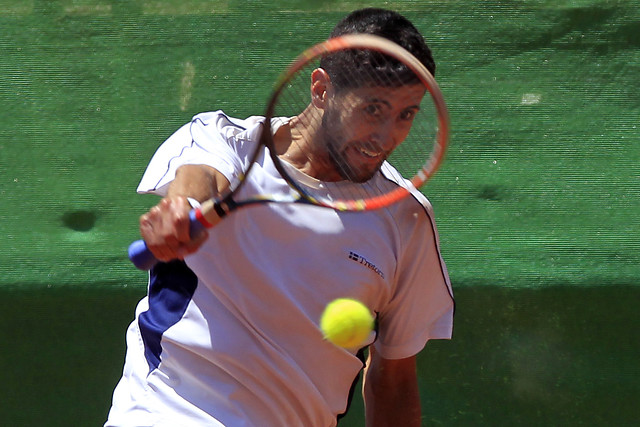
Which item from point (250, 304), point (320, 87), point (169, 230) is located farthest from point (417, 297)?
point (169, 230)

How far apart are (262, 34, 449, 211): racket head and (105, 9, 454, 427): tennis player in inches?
0.4

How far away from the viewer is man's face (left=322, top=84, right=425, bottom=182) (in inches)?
67.7

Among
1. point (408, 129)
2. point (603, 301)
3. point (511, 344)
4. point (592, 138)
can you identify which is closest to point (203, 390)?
point (408, 129)

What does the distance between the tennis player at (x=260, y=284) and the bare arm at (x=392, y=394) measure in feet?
0.54

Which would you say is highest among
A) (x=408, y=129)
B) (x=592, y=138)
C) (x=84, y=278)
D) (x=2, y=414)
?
(x=408, y=129)

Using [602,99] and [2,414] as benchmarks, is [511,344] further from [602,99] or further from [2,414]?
[2,414]

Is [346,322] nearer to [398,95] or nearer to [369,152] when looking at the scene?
[369,152]

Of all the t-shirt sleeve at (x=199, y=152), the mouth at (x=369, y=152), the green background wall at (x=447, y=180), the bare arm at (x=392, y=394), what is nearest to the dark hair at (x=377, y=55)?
the mouth at (x=369, y=152)

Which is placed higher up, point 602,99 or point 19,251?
point 602,99

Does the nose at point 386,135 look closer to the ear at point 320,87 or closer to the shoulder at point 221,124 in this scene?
the ear at point 320,87

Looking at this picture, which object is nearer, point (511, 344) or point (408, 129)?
point (408, 129)

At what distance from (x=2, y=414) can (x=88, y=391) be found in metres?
0.27

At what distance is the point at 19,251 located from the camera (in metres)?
2.65

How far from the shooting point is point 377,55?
1.73 meters
